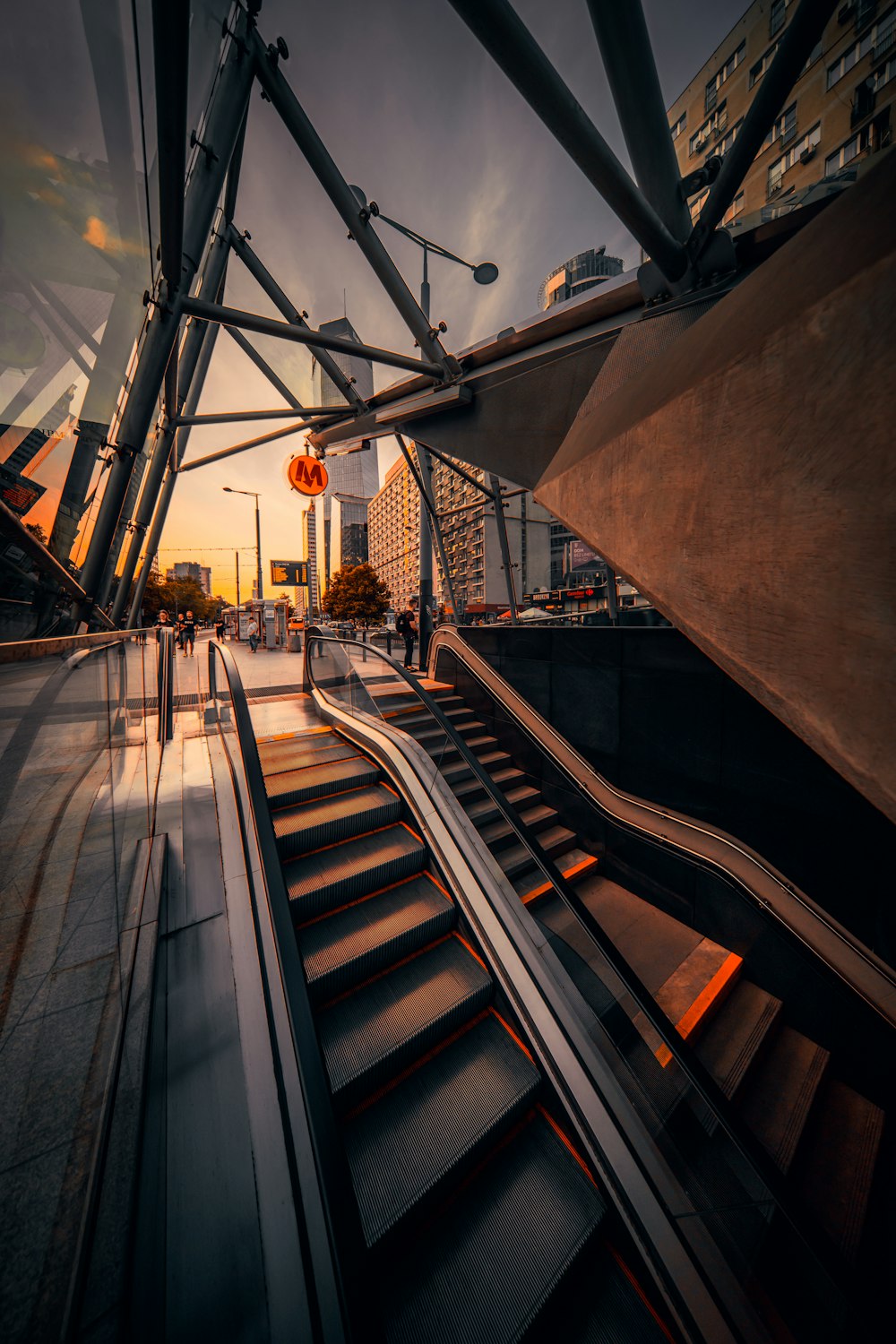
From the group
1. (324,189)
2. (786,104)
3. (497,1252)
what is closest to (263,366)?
(324,189)

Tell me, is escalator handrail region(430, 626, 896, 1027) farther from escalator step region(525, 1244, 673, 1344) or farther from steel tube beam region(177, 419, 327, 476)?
steel tube beam region(177, 419, 327, 476)

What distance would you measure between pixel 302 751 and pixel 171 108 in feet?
16.8

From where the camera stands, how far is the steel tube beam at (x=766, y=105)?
2252 mm

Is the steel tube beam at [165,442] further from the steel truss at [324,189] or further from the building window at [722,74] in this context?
the building window at [722,74]

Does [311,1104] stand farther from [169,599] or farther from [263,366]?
[169,599]

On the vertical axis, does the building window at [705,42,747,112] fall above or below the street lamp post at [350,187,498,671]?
above

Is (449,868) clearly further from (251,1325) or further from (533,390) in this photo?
(533,390)

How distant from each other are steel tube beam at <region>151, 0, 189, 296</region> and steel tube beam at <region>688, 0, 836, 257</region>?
3.05m

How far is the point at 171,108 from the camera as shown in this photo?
8.55 feet

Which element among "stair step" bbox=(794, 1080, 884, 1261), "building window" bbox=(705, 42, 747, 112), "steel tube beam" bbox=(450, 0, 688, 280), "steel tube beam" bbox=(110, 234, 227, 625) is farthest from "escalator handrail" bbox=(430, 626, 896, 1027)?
"building window" bbox=(705, 42, 747, 112)

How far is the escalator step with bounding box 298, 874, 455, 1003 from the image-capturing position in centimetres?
297

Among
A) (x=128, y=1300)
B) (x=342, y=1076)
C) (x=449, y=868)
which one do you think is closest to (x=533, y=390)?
(x=449, y=868)

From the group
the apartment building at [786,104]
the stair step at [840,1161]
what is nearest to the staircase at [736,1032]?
the stair step at [840,1161]

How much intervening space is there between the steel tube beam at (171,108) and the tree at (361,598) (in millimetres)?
26333
